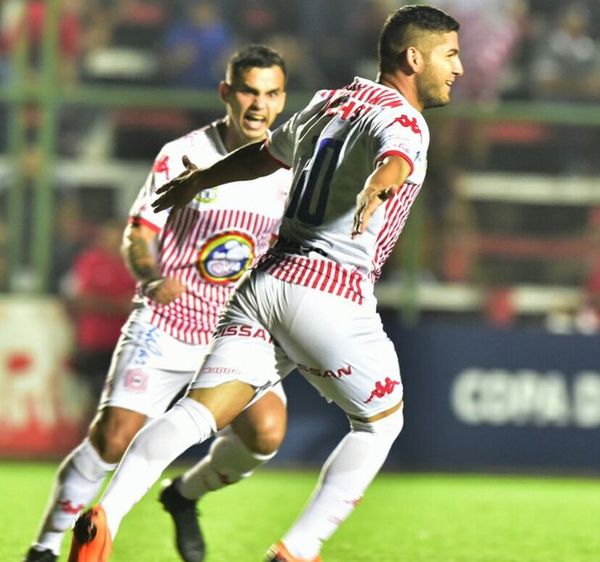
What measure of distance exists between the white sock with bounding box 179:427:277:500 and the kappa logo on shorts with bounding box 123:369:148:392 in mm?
414

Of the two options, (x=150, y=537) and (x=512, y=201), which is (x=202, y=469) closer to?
(x=150, y=537)

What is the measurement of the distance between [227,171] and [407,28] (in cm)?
79

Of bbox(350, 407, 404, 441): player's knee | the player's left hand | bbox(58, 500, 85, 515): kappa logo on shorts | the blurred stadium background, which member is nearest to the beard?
the player's left hand

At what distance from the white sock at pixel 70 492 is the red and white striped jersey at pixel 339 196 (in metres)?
1.25

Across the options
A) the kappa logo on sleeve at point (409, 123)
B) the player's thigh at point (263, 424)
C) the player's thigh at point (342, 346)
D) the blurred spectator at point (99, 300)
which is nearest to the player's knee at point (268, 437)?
the player's thigh at point (263, 424)

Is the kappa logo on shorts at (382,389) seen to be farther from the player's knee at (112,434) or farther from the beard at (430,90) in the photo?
the player's knee at (112,434)

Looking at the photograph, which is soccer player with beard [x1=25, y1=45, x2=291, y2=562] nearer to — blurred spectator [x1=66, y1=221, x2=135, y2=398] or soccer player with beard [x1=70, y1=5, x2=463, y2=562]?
soccer player with beard [x1=70, y1=5, x2=463, y2=562]

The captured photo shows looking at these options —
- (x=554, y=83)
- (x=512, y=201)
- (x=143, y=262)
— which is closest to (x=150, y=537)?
(x=143, y=262)

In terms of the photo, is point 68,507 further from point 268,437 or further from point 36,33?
point 36,33

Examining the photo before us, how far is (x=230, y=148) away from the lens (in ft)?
20.5

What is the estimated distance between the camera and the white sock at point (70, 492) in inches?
217

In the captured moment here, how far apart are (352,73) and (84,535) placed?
8309 mm

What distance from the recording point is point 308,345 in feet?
15.5

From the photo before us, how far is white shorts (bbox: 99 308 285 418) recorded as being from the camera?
19.0 feet
